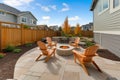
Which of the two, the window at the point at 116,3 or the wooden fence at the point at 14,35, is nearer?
the window at the point at 116,3

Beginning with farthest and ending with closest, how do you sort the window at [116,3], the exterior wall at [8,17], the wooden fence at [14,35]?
the exterior wall at [8,17], the wooden fence at [14,35], the window at [116,3]

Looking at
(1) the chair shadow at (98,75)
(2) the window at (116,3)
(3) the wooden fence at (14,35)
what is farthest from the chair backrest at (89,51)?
(3) the wooden fence at (14,35)

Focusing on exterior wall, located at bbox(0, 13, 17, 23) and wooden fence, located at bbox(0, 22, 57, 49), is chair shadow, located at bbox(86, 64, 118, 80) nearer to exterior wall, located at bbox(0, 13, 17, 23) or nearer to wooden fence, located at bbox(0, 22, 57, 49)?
wooden fence, located at bbox(0, 22, 57, 49)

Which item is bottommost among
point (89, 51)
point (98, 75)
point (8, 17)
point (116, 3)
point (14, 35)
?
point (98, 75)

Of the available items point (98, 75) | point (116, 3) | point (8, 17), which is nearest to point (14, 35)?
point (98, 75)

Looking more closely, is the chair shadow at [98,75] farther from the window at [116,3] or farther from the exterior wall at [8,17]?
the exterior wall at [8,17]

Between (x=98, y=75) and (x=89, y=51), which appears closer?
(x=98, y=75)

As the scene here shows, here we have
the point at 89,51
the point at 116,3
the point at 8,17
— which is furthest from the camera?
the point at 8,17

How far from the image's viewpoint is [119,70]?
4930 millimetres

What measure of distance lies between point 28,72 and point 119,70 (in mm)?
3548

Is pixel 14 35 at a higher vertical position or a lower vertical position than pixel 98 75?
higher

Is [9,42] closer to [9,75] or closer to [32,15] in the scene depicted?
[9,75]

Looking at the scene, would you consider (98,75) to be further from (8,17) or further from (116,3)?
(8,17)

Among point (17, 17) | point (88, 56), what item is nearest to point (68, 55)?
point (88, 56)
